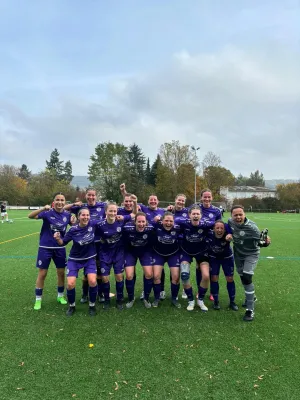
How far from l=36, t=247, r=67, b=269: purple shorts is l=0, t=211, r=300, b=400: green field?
0.73 meters

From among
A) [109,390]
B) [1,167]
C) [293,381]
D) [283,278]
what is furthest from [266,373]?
[1,167]

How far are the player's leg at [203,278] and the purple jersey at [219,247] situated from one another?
160mm

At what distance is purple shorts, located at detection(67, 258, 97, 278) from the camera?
5.47m

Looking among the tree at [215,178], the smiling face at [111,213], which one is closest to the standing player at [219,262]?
the smiling face at [111,213]

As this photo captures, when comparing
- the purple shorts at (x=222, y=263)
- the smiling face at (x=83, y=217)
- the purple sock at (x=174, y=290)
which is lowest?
the purple sock at (x=174, y=290)

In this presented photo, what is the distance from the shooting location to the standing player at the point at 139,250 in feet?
19.0

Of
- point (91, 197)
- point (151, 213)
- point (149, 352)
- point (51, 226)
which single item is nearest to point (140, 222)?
point (151, 213)

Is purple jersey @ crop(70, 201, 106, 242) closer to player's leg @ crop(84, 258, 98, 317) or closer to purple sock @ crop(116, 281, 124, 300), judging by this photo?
player's leg @ crop(84, 258, 98, 317)

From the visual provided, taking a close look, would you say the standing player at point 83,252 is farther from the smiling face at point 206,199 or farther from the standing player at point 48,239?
the smiling face at point 206,199

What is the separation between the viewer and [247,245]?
5.36 metres

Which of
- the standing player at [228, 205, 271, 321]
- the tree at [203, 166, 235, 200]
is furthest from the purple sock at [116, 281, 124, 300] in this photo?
the tree at [203, 166, 235, 200]

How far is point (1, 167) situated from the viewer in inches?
2936

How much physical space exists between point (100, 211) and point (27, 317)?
2.17 metres

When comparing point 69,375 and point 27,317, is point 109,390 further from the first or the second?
point 27,317
